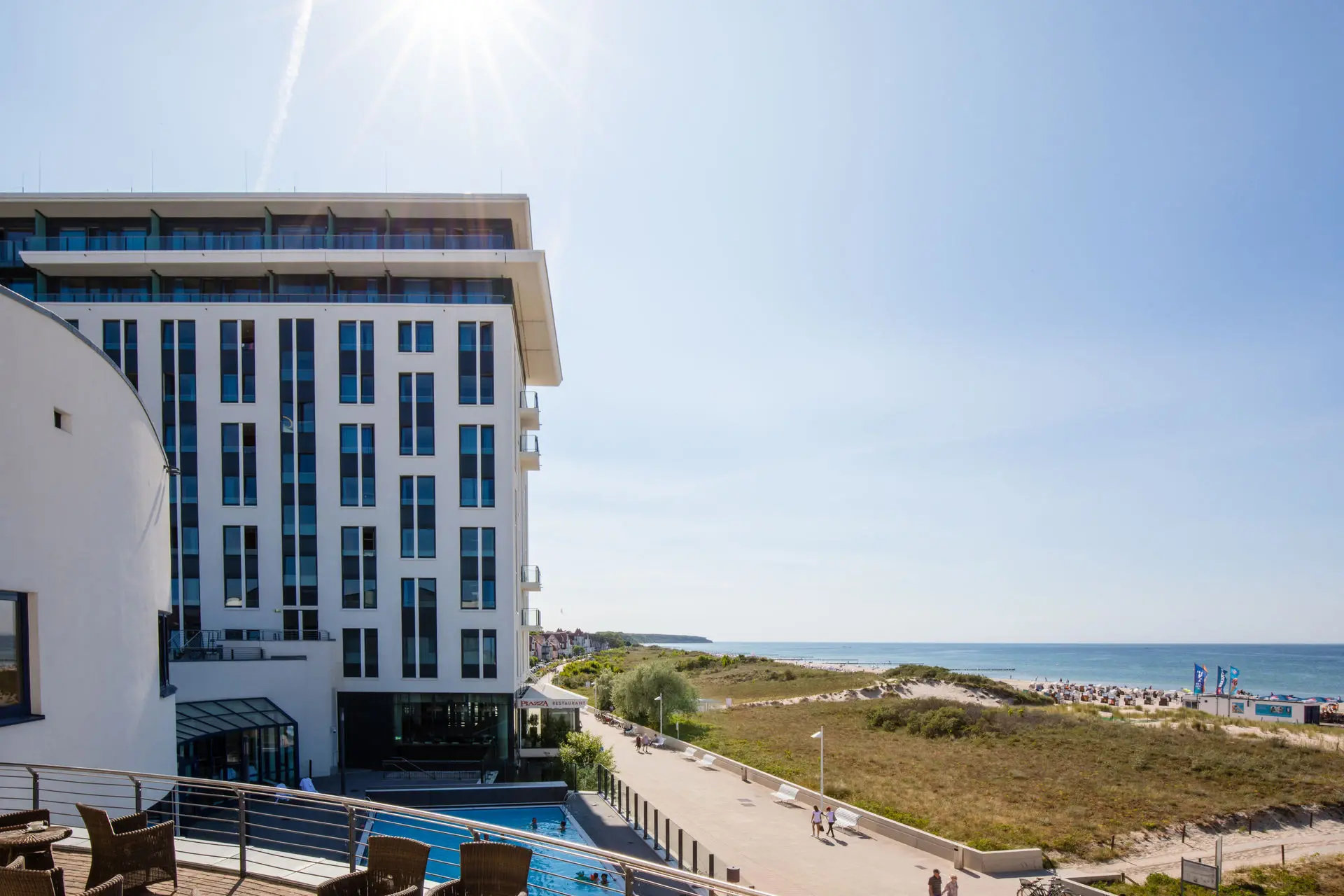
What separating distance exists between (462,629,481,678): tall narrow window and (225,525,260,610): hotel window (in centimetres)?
870

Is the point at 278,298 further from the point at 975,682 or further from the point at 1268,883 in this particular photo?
the point at 975,682

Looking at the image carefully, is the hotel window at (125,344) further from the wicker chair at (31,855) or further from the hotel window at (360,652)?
the wicker chair at (31,855)

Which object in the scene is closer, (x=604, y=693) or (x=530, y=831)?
(x=530, y=831)

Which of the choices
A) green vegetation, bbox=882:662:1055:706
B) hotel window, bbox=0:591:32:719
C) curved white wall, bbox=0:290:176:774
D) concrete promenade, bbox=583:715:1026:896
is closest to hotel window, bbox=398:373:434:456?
concrete promenade, bbox=583:715:1026:896

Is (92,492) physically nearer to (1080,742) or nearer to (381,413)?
(381,413)

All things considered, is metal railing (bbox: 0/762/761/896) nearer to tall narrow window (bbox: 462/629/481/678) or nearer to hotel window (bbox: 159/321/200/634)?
tall narrow window (bbox: 462/629/481/678)

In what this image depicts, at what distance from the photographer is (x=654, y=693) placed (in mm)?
48562

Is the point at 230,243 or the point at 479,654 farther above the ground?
the point at 230,243

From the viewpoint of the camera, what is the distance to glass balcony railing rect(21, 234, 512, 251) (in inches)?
1396

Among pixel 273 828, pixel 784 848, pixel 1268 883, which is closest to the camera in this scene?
pixel 273 828

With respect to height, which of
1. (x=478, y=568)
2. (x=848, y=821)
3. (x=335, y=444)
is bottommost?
(x=848, y=821)

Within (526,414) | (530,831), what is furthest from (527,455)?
(530,831)

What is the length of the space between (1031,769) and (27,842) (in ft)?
119

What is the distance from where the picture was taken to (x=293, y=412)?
3447 centimetres
